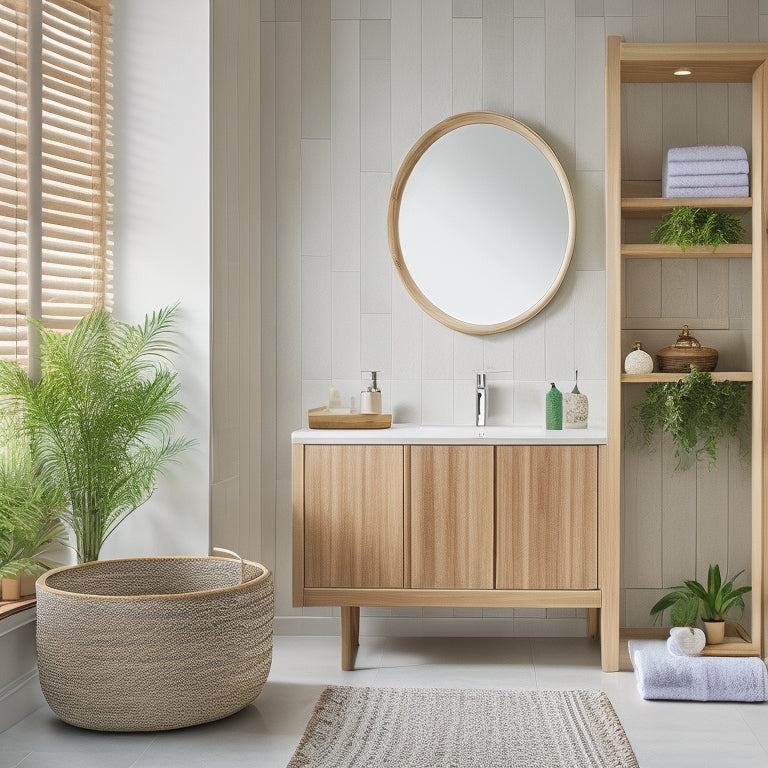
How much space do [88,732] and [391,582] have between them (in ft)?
3.43

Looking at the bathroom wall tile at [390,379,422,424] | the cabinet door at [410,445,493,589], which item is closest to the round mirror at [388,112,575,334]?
the bathroom wall tile at [390,379,422,424]

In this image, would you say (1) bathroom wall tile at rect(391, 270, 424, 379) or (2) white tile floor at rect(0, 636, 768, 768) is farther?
(1) bathroom wall tile at rect(391, 270, 424, 379)

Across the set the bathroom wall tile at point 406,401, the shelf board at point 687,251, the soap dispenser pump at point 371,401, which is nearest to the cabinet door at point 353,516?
the soap dispenser pump at point 371,401

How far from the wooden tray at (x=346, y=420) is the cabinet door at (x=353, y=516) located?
0.14m

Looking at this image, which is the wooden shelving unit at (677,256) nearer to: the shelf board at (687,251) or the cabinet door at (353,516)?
the shelf board at (687,251)

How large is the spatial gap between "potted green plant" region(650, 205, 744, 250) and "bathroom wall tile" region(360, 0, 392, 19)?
1342 millimetres

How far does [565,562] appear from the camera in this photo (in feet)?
9.77

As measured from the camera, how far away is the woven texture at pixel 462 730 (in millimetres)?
2291

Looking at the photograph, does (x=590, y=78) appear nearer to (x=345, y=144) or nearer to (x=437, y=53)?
(x=437, y=53)

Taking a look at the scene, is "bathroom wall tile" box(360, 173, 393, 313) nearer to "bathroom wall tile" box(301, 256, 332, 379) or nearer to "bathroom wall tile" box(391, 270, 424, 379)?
"bathroom wall tile" box(391, 270, 424, 379)

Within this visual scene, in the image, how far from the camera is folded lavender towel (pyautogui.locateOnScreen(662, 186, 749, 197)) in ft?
10.1

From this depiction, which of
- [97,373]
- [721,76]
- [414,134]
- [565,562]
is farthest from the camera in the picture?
[414,134]

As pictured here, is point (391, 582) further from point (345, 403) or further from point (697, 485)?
point (697, 485)

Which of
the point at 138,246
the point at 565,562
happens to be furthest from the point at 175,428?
the point at 565,562
